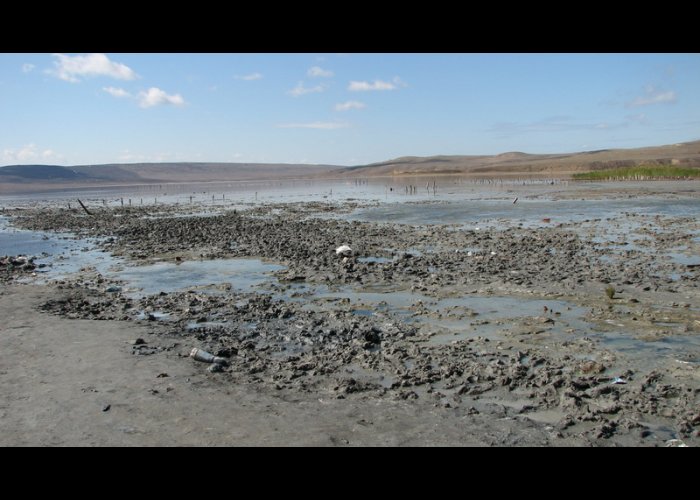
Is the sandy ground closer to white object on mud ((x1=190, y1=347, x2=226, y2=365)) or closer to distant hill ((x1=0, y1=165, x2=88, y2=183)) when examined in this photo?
white object on mud ((x1=190, y1=347, x2=226, y2=365))

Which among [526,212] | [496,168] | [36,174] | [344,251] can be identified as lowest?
[344,251]

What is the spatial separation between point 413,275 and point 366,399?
24.6 ft

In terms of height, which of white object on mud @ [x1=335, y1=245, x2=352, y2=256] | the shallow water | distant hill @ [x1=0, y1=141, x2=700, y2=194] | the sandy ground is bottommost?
the sandy ground

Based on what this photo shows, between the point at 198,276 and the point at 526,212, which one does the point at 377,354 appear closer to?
the point at 198,276

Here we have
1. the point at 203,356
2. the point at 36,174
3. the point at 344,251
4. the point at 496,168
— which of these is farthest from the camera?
the point at 36,174

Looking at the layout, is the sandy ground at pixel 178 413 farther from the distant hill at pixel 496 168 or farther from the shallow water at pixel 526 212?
the distant hill at pixel 496 168

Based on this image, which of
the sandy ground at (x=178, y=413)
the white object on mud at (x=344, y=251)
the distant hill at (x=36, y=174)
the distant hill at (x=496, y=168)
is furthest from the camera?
the distant hill at (x=36, y=174)

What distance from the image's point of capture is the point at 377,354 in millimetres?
8008

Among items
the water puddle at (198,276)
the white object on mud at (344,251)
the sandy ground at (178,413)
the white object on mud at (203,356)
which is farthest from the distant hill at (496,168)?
the sandy ground at (178,413)

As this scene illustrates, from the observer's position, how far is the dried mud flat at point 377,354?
5.58 m

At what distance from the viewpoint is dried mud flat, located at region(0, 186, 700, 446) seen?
558cm

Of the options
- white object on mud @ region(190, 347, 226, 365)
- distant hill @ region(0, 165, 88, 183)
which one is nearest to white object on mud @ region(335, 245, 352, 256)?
white object on mud @ region(190, 347, 226, 365)

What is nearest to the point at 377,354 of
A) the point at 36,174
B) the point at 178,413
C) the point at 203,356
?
the point at 203,356
